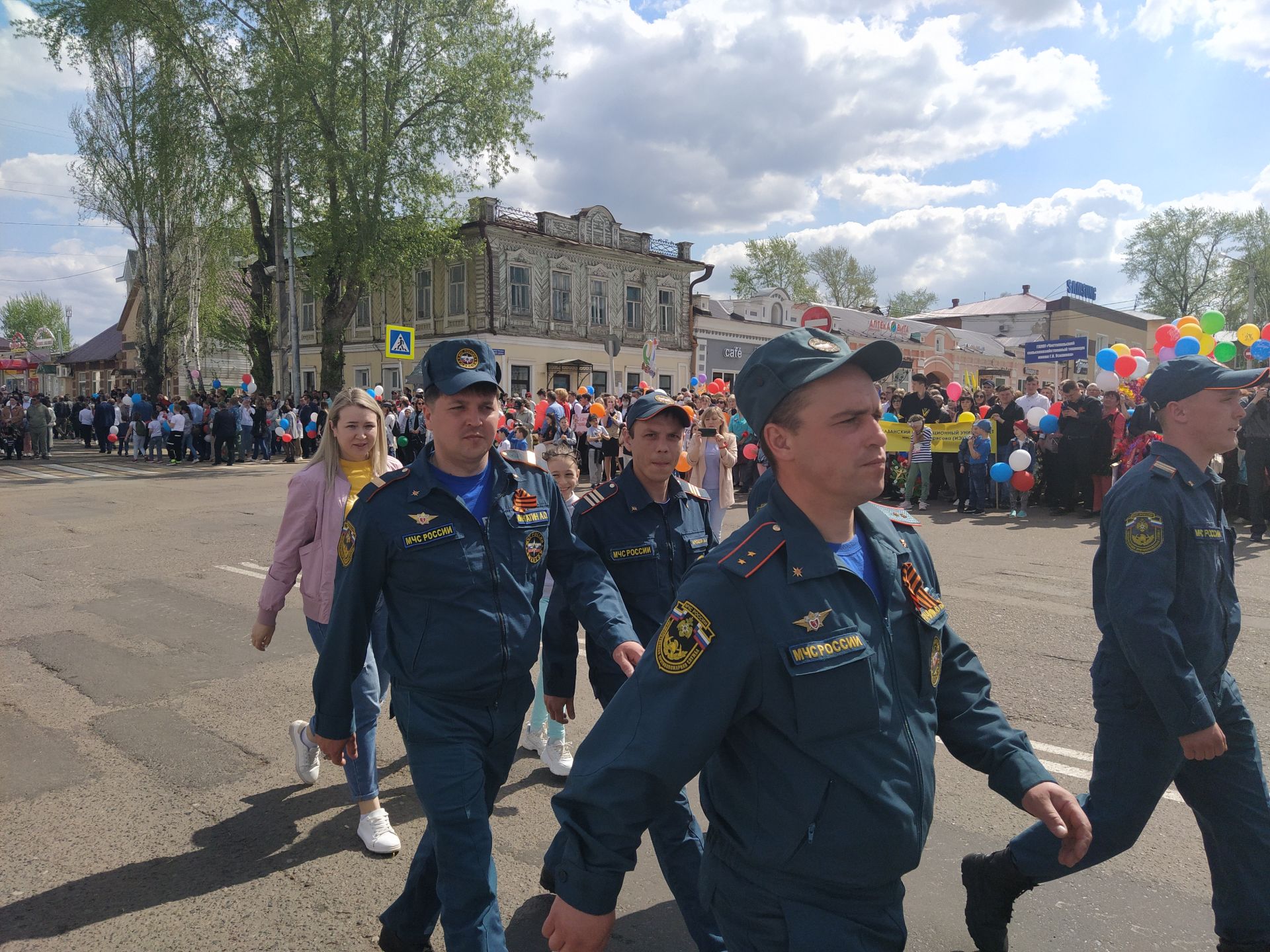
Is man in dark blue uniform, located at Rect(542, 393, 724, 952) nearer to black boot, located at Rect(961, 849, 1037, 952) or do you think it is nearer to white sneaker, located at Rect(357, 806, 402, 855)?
white sneaker, located at Rect(357, 806, 402, 855)

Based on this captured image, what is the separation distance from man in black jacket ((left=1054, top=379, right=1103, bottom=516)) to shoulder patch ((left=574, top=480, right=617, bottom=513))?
39.7 ft

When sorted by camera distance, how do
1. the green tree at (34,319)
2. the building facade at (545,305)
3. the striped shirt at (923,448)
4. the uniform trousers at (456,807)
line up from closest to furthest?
the uniform trousers at (456,807), the striped shirt at (923,448), the building facade at (545,305), the green tree at (34,319)

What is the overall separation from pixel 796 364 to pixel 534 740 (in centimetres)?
348

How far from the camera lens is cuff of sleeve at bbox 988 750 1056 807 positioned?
6.26 ft

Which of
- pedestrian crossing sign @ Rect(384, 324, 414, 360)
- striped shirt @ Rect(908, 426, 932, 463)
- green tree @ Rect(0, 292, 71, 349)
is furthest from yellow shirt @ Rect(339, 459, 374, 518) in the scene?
green tree @ Rect(0, 292, 71, 349)

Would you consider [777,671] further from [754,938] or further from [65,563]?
[65,563]

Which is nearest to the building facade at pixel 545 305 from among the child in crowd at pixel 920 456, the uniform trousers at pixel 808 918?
the child in crowd at pixel 920 456

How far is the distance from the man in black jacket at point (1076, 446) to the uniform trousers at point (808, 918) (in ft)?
44.3

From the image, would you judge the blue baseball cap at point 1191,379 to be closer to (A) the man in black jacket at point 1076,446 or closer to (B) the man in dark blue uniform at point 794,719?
(B) the man in dark blue uniform at point 794,719

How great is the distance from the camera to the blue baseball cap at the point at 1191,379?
2766 mm

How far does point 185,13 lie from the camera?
26750mm

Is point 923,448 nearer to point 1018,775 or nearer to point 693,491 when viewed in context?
point 693,491

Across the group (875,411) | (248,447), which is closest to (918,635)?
(875,411)

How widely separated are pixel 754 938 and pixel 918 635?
0.69 meters
